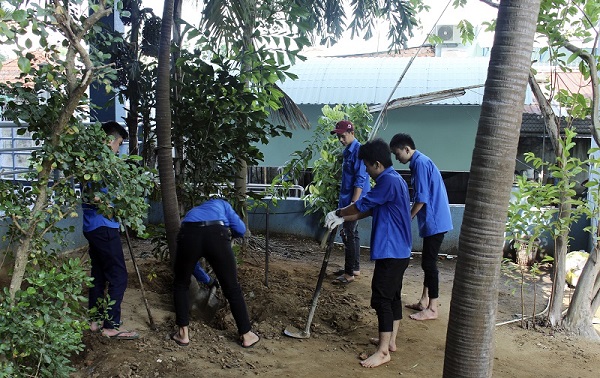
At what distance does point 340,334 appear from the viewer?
5102 mm

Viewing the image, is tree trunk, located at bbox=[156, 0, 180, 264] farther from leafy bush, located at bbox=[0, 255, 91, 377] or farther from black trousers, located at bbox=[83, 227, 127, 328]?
leafy bush, located at bbox=[0, 255, 91, 377]

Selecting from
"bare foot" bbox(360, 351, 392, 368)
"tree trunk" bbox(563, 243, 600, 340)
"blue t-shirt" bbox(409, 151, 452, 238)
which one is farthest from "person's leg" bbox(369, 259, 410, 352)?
"tree trunk" bbox(563, 243, 600, 340)

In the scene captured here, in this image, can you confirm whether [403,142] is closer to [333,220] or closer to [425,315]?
[333,220]

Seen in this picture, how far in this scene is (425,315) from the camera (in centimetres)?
550

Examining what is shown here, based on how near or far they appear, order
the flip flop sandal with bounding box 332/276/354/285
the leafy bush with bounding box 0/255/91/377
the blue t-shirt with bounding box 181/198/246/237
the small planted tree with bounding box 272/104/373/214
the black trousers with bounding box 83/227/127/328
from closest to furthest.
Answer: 1. the leafy bush with bounding box 0/255/91/377
2. the blue t-shirt with bounding box 181/198/246/237
3. the black trousers with bounding box 83/227/127/328
4. the flip flop sandal with bounding box 332/276/354/285
5. the small planted tree with bounding box 272/104/373/214

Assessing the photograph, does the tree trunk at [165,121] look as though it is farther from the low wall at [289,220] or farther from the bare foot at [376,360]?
the low wall at [289,220]

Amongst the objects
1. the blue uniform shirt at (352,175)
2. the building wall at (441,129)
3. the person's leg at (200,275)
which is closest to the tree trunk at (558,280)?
the blue uniform shirt at (352,175)

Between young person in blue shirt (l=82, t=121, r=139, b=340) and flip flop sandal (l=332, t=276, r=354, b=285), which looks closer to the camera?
young person in blue shirt (l=82, t=121, r=139, b=340)

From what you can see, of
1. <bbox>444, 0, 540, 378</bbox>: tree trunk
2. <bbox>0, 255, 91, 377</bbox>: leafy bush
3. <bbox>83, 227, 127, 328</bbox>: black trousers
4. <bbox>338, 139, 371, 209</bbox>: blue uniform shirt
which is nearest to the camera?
<bbox>444, 0, 540, 378</bbox>: tree trunk

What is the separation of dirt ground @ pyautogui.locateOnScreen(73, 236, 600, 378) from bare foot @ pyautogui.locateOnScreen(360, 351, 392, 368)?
0.04m

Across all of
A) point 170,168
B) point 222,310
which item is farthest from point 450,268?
point 170,168

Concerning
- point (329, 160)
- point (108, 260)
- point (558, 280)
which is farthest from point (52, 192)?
point (329, 160)

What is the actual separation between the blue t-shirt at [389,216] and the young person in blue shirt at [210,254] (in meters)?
1.05

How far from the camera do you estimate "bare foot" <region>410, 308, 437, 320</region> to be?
18.0 ft
